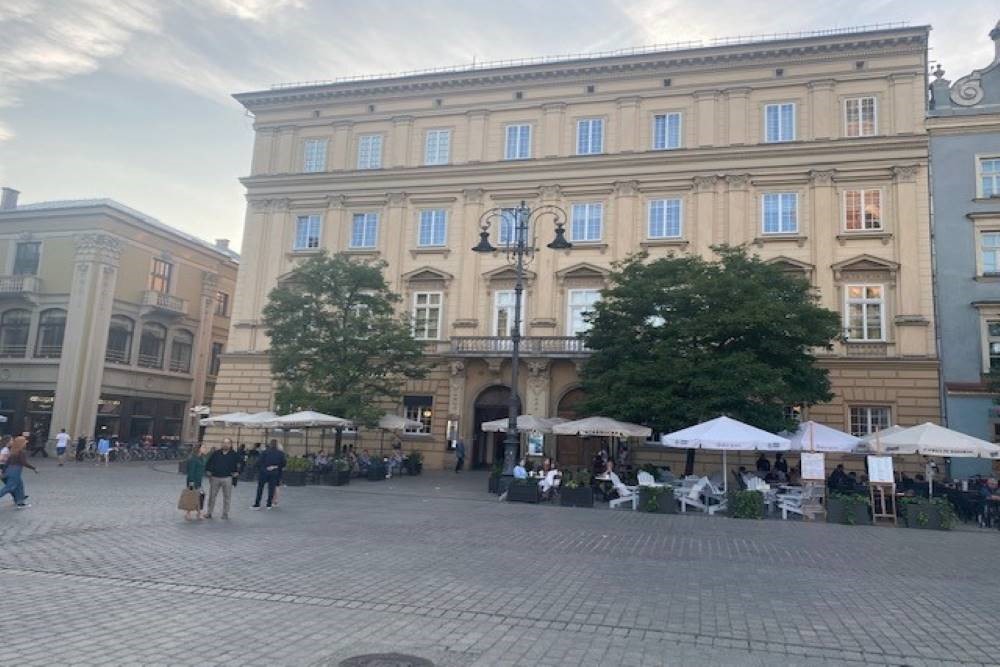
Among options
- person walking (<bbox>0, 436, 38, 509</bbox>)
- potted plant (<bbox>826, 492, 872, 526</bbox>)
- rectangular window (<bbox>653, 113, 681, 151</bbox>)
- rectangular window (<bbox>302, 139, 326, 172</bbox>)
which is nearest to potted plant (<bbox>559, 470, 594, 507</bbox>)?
potted plant (<bbox>826, 492, 872, 526</bbox>)

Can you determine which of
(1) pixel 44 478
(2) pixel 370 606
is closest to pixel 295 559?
(2) pixel 370 606

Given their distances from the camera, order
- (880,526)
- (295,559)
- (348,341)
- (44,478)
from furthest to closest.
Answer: (348,341)
(44,478)
(880,526)
(295,559)

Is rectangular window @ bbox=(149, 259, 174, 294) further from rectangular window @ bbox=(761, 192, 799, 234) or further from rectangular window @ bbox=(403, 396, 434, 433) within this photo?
rectangular window @ bbox=(761, 192, 799, 234)

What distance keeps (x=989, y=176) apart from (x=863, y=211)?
4.96m

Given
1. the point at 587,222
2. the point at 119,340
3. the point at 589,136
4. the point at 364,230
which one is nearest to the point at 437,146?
the point at 364,230

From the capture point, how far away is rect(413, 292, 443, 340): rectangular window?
36.7 meters

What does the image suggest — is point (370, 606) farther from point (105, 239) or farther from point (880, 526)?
point (105, 239)

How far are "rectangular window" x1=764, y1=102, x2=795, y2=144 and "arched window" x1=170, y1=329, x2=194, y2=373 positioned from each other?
36951mm

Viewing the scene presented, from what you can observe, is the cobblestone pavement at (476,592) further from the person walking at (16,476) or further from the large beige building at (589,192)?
the large beige building at (589,192)

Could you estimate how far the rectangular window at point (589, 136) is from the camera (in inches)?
1419

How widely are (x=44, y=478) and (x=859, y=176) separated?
3391 centimetres

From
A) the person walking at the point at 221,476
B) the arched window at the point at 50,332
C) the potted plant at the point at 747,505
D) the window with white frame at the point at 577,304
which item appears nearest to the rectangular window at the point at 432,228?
the window with white frame at the point at 577,304

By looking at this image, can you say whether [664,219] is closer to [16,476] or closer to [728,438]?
[728,438]

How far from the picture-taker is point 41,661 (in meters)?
6.05
